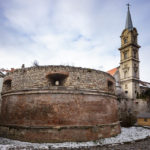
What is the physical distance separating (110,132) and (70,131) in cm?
332

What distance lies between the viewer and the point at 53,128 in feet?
30.5

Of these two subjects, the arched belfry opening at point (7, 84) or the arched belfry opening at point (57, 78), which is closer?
the arched belfry opening at point (57, 78)

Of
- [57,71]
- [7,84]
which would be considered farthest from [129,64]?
[7,84]

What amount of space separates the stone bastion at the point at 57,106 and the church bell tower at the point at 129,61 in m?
22.8

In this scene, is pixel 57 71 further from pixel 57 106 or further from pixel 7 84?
pixel 7 84

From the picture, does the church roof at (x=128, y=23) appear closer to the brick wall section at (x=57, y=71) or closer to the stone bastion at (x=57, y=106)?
the stone bastion at (x=57, y=106)

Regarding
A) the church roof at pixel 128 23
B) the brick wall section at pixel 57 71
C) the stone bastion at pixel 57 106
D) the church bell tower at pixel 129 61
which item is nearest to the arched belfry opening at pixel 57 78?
the stone bastion at pixel 57 106

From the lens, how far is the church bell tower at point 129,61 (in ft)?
106

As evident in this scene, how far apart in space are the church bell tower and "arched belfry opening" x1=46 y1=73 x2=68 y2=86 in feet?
80.1

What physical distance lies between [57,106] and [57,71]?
2.35 m

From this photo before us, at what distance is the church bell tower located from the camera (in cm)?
3222

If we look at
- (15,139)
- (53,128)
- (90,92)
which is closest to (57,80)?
(90,92)

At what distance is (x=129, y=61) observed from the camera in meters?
33.4

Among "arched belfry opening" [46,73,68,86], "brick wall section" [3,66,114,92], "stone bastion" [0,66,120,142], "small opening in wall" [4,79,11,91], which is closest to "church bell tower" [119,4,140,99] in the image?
"stone bastion" [0,66,120,142]
